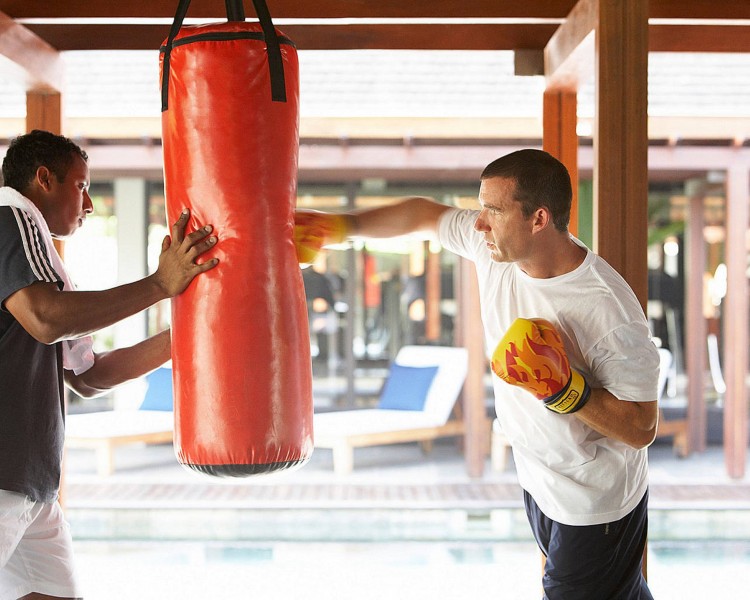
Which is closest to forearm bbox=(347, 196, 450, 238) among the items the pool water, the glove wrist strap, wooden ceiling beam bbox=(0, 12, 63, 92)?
the glove wrist strap

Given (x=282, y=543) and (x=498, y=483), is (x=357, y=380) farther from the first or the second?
(x=282, y=543)

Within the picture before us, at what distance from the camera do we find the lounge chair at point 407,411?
7.28 meters

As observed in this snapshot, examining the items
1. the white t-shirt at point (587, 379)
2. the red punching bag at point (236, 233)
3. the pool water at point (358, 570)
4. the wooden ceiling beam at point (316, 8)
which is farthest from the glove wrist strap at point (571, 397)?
the pool water at point (358, 570)

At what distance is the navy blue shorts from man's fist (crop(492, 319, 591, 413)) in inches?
17.3

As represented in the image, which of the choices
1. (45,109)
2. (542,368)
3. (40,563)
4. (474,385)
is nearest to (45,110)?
(45,109)

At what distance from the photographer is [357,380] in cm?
892

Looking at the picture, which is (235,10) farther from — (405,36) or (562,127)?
(562,127)

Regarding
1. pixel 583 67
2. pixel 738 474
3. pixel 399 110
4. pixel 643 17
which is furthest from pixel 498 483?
pixel 643 17

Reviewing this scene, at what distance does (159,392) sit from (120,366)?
17.9 feet

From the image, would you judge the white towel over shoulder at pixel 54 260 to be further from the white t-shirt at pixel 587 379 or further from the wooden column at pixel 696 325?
the wooden column at pixel 696 325

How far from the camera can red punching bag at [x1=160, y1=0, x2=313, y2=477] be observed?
2.16 m

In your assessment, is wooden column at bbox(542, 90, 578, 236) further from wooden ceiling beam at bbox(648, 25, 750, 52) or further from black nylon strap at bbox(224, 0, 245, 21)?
black nylon strap at bbox(224, 0, 245, 21)

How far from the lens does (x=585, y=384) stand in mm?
2244

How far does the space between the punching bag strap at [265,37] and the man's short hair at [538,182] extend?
614 mm
